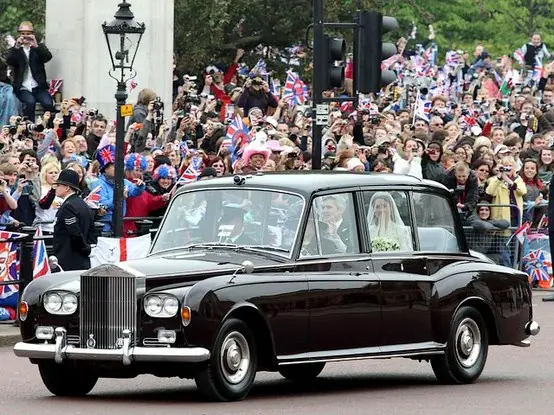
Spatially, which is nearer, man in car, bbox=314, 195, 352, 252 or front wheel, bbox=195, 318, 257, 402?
front wheel, bbox=195, 318, 257, 402

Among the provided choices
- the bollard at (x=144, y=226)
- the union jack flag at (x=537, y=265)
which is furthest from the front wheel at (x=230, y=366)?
the union jack flag at (x=537, y=265)

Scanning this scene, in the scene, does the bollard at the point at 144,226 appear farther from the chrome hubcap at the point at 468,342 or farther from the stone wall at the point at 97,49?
the stone wall at the point at 97,49

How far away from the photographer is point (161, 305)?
13.7m

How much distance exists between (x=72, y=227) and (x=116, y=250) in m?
1.88

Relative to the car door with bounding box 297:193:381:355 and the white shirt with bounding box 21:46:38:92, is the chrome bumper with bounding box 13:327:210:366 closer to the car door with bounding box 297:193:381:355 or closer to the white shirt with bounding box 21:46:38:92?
the car door with bounding box 297:193:381:355

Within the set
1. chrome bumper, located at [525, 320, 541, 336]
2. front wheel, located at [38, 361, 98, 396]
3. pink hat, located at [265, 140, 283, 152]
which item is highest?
pink hat, located at [265, 140, 283, 152]

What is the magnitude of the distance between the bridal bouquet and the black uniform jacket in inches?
162

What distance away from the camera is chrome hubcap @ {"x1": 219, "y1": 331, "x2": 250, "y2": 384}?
45.3 feet

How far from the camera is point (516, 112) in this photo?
36.7 meters

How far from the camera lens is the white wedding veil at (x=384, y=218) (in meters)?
15.4

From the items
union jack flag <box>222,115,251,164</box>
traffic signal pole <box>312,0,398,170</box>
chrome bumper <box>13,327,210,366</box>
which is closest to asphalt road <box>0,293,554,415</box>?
chrome bumper <box>13,327,210,366</box>

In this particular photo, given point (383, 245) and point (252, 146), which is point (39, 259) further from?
point (383, 245)

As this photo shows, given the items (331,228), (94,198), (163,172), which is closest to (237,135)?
(163,172)

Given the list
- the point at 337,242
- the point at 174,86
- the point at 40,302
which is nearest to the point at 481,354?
the point at 337,242
